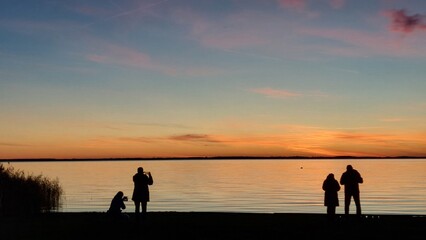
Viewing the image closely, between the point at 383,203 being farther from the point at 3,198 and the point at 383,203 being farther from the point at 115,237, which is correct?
the point at 115,237

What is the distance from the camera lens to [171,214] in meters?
27.4

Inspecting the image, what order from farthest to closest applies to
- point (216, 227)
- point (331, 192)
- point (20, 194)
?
point (20, 194), point (331, 192), point (216, 227)

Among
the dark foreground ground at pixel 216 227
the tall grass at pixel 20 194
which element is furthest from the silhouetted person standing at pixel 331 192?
the tall grass at pixel 20 194

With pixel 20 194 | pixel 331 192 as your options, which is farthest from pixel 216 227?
pixel 20 194

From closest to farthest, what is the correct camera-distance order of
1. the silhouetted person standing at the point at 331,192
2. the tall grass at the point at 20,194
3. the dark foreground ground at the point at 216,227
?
the dark foreground ground at the point at 216,227
the silhouetted person standing at the point at 331,192
the tall grass at the point at 20,194

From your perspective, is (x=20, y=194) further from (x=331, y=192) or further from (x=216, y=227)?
(x=331, y=192)

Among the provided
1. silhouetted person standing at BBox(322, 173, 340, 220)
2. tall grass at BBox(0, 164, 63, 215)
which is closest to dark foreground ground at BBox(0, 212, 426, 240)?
silhouetted person standing at BBox(322, 173, 340, 220)

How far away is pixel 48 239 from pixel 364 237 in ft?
32.8

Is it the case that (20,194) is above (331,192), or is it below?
below

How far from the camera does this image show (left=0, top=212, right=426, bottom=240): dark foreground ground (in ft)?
61.9

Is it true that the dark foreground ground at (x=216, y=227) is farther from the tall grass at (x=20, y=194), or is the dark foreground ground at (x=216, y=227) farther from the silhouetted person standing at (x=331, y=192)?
the tall grass at (x=20, y=194)

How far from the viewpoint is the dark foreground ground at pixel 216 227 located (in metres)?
18.9

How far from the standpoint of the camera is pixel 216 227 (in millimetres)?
21438

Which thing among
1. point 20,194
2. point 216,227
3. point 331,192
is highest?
point 331,192
